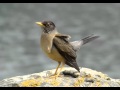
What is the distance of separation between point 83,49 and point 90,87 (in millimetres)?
16469

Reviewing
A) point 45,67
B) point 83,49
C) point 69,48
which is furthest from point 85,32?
point 69,48

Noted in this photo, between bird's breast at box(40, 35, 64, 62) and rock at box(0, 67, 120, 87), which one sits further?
bird's breast at box(40, 35, 64, 62)

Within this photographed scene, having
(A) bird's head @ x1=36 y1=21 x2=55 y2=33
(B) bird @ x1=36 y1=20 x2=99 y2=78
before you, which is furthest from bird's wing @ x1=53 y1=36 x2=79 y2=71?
(A) bird's head @ x1=36 y1=21 x2=55 y2=33

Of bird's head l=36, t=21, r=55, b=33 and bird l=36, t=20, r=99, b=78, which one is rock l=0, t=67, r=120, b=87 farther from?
bird's head l=36, t=21, r=55, b=33

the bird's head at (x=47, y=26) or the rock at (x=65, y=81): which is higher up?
the bird's head at (x=47, y=26)

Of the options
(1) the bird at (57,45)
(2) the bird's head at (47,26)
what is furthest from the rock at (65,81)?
(2) the bird's head at (47,26)

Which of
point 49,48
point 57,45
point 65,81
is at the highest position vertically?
point 57,45

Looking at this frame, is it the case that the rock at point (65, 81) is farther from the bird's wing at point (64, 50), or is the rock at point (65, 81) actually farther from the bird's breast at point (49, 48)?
the bird's breast at point (49, 48)

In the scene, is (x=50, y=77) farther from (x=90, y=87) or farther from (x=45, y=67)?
(x=45, y=67)

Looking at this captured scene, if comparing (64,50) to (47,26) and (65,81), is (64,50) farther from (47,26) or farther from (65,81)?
(65,81)

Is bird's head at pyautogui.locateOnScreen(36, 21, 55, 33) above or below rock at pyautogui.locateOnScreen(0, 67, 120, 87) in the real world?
above

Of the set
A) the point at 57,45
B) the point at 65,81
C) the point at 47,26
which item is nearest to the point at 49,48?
the point at 57,45

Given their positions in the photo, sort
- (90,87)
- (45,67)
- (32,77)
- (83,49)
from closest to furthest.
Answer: (90,87) → (32,77) → (45,67) → (83,49)

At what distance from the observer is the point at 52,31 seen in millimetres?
11094
